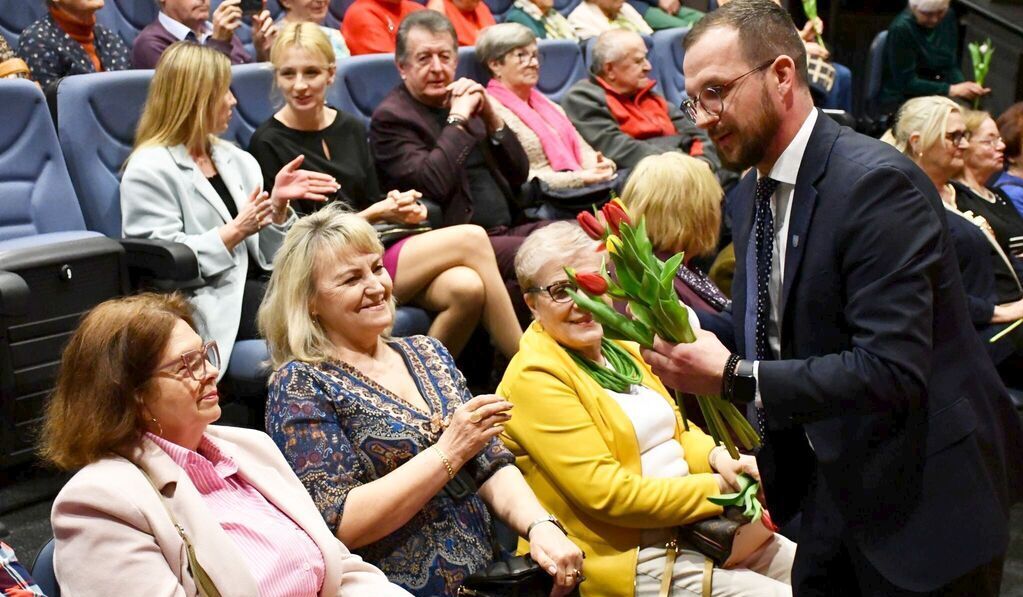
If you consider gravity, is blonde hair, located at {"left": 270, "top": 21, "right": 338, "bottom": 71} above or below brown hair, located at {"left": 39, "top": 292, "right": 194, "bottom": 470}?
below

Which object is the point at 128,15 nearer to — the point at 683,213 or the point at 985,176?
the point at 683,213

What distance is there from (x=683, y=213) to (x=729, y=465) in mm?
793

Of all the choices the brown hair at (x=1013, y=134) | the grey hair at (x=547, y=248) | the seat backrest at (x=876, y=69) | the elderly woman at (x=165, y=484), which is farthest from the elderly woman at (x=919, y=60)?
the elderly woman at (x=165, y=484)

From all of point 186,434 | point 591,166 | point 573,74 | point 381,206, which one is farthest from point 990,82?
point 186,434

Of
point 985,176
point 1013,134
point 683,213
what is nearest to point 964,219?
point 985,176

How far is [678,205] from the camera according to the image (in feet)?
9.44

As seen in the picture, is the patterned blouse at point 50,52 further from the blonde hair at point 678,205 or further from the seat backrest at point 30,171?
the blonde hair at point 678,205

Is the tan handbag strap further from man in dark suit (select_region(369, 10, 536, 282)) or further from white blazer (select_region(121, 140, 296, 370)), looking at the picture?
man in dark suit (select_region(369, 10, 536, 282))

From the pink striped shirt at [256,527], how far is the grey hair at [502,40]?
2.46 meters

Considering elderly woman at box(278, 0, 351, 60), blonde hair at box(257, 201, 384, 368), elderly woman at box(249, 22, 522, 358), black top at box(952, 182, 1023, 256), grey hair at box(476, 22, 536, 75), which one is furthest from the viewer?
elderly woman at box(278, 0, 351, 60)

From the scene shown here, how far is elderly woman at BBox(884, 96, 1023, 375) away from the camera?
11.4ft

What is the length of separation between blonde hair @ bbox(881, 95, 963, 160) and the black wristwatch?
93.1 inches

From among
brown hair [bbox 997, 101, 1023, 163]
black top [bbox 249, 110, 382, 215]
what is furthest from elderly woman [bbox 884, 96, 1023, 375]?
black top [bbox 249, 110, 382, 215]

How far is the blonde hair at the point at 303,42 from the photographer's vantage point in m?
3.30
